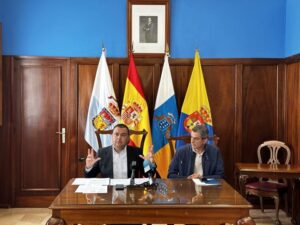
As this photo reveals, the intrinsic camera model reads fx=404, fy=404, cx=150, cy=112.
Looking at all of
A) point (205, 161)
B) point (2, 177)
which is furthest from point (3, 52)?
point (205, 161)

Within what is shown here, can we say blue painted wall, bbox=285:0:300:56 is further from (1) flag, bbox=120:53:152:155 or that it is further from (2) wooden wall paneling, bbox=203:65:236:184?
(1) flag, bbox=120:53:152:155

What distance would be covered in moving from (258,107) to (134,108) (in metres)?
1.53

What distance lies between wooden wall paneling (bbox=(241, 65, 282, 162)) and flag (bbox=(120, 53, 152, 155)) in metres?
1.23

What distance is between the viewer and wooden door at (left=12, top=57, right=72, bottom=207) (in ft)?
16.0

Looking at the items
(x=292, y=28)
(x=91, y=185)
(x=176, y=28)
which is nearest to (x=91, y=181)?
(x=91, y=185)

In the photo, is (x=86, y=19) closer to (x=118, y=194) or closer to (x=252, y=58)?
(x=252, y=58)

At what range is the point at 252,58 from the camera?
16.1 feet

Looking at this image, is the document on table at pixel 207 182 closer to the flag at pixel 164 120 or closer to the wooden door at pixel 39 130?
the flag at pixel 164 120

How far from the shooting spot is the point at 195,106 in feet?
15.4

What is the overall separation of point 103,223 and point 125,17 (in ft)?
10.1

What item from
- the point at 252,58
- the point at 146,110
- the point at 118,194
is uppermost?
the point at 252,58

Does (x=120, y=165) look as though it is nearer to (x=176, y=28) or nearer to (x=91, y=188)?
(x=91, y=188)

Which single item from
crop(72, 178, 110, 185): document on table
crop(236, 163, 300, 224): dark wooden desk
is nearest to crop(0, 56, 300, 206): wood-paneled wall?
crop(236, 163, 300, 224): dark wooden desk

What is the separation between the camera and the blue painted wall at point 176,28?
15.9 ft
